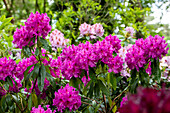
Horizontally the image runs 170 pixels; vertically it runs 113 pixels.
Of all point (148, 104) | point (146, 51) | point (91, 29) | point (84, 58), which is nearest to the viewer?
point (148, 104)

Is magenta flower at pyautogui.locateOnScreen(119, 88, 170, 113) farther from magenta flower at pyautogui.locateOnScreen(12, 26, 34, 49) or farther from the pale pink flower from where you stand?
the pale pink flower

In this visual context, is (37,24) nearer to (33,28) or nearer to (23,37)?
(33,28)

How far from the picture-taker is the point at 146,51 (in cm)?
157

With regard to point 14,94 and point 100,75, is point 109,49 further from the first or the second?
point 14,94

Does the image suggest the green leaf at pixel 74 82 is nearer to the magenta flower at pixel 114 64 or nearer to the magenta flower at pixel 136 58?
the magenta flower at pixel 114 64

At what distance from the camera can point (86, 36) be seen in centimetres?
216

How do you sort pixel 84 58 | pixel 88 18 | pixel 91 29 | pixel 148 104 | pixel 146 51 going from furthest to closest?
1. pixel 88 18
2. pixel 91 29
3. pixel 146 51
4. pixel 84 58
5. pixel 148 104

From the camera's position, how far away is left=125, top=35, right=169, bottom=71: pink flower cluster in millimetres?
1522

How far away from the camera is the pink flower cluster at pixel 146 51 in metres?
1.52

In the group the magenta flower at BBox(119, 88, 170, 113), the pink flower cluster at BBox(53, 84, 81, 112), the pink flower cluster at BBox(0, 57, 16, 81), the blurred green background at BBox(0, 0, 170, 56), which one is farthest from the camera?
the blurred green background at BBox(0, 0, 170, 56)

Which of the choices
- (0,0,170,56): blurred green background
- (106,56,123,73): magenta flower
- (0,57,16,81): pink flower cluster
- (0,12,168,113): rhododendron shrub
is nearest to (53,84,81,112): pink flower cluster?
(0,12,168,113): rhododendron shrub

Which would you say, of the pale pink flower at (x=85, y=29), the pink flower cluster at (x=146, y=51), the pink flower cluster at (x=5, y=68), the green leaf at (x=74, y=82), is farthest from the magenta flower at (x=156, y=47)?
the pink flower cluster at (x=5, y=68)

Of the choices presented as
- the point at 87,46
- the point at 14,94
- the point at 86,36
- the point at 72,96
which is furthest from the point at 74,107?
the point at 86,36

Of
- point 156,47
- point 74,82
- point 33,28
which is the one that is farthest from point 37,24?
point 156,47
